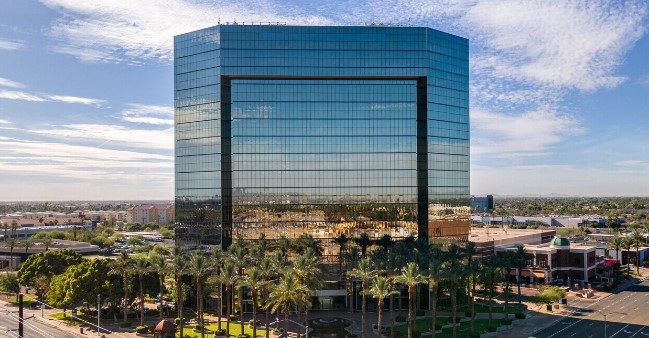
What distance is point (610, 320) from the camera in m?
98.5

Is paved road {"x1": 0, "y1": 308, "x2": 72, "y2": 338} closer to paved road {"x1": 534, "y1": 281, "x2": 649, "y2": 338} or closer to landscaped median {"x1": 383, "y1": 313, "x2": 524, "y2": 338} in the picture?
landscaped median {"x1": 383, "y1": 313, "x2": 524, "y2": 338}

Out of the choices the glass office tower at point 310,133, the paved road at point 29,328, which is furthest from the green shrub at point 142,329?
the glass office tower at point 310,133

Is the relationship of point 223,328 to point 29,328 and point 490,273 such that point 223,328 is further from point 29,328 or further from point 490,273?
point 490,273

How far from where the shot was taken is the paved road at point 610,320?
88.5 meters

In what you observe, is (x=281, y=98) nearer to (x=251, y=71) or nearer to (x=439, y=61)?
(x=251, y=71)

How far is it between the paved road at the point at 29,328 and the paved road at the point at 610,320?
3224 inches

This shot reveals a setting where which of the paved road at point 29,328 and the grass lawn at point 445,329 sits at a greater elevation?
the paved road at point 29,328

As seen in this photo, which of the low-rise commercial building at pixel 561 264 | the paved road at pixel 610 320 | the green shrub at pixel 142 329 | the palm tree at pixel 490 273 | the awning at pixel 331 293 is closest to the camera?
the green shrub at pixel 142 329

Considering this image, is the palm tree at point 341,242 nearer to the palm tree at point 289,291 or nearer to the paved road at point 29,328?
the palm tree at point 289,291

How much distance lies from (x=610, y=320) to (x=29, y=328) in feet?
351

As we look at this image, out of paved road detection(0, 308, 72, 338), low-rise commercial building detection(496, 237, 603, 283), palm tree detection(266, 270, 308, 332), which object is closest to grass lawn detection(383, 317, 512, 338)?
palm tree detection(266, 270, 308, 332)

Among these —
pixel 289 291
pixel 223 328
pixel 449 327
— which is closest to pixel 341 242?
pixel 449 327

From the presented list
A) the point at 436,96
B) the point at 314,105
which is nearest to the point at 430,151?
the point at 436,96

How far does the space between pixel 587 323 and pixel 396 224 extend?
40.8 metres
